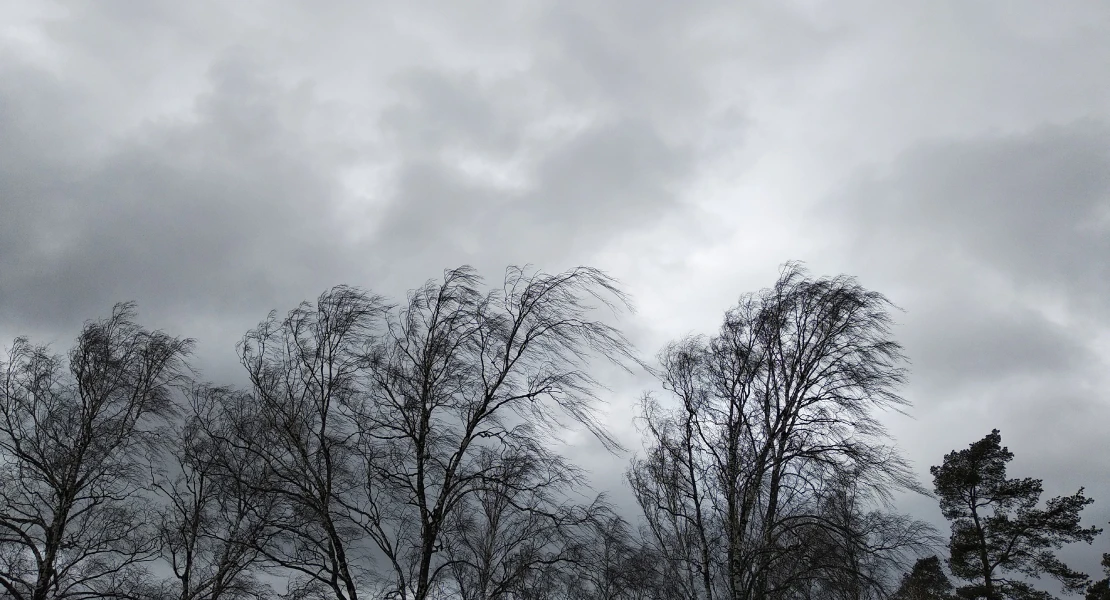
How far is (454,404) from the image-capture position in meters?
13.0

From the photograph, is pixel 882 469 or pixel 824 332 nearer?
pixel 882 469

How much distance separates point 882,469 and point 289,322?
1180cm

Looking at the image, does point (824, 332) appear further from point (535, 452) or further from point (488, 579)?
point (488, 579)

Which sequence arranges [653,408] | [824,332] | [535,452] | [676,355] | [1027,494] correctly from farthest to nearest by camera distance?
[1027,494] → [653,408] → [676,355] → [824,332] → [535,452]

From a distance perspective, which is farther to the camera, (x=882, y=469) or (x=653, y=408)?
→ (x=653, y=408)

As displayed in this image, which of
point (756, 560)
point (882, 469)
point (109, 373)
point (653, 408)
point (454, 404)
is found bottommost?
point (756, 560)

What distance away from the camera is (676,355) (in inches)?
728

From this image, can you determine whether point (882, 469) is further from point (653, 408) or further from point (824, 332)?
point (653, 408)

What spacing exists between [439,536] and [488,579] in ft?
5.84

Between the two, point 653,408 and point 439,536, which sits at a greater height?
point 653,408

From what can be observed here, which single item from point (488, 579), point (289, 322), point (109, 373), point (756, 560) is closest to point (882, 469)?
point (756, 560)

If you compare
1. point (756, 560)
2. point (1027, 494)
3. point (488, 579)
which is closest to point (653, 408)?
point (756, 560)

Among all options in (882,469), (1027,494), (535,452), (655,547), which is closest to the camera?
(535,452)

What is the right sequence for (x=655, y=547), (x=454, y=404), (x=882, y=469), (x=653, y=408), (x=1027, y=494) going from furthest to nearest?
1. (x=1027, y=494)
2. (x=655, y=547)
3. (x=653, y=408)
4. (x=882, y=469)
5. (x=454, y=404)
